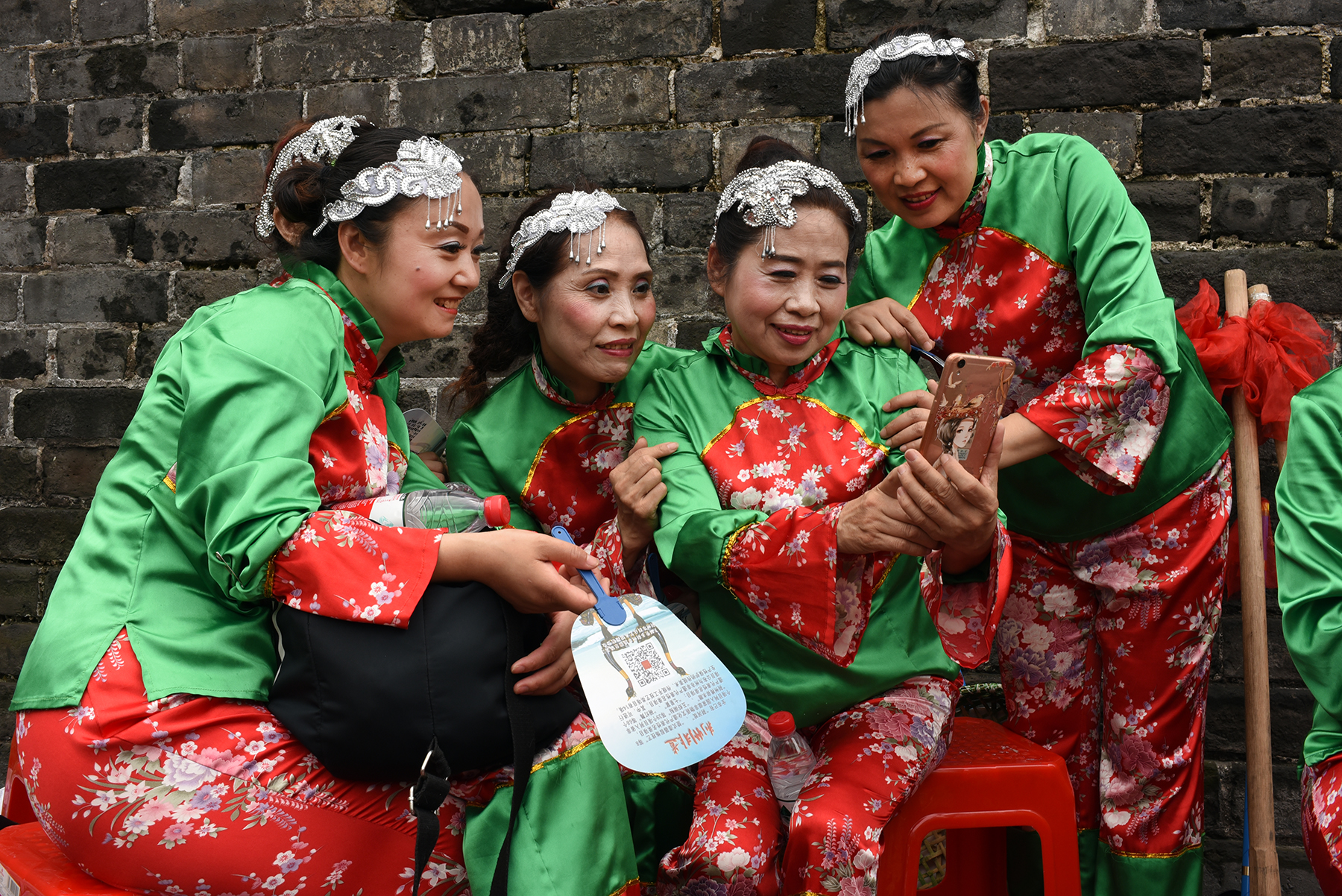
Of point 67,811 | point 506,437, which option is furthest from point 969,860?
point 67,811

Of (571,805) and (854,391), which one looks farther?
(854,391)

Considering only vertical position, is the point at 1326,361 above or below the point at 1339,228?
below

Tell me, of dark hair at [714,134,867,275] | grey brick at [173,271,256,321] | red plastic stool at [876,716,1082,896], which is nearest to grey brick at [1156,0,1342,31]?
dark hair at [714,134,867,275]

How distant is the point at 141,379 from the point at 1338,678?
3.78 m

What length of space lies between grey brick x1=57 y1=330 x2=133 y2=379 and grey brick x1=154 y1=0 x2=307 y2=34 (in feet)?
3.81

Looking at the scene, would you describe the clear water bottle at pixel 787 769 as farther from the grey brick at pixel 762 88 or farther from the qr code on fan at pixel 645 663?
the grey brick at pixel 762 88

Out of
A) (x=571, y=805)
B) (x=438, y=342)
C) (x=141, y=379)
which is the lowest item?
(x=571, y=805)

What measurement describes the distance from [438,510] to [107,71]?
2.83m

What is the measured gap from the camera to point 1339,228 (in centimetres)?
274

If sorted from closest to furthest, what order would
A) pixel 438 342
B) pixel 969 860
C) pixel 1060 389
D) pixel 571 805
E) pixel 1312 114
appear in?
1. pixel 571 805
2. pixel 1060 389
3. pixel 969 860
4. pixel 1312 114
5. pixel 438 342

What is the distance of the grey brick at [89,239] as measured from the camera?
3711 mm

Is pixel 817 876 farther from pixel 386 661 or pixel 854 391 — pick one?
pixel 854 391

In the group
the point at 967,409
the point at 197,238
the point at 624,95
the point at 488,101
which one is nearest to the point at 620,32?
the point at 624,95

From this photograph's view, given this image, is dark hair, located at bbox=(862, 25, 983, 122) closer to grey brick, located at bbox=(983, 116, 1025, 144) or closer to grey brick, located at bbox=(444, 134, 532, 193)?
grey brick, located at bbox=(983, 116, 1025, 144)
